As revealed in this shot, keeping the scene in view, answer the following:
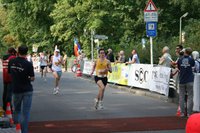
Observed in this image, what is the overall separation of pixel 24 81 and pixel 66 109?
20.1 feet

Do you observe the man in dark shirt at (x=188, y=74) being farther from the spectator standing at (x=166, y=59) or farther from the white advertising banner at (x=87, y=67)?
the white advertising banner at (x=87, y=67)

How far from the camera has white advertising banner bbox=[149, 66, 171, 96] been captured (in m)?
17.9

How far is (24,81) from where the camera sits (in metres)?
9.38

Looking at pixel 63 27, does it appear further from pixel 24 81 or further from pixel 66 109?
pixel 24 81

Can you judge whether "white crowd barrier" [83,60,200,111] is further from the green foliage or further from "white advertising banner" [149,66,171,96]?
the green foliage

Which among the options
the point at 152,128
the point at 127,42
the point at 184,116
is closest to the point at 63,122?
the point at 152,128

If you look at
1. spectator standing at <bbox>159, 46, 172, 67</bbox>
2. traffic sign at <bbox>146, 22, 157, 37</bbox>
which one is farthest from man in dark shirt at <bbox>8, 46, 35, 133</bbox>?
traffic sign at <bbox>146, 22, 157, 37</bbox>

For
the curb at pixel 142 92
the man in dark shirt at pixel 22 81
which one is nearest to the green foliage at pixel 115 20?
the curb at pixel 142 92

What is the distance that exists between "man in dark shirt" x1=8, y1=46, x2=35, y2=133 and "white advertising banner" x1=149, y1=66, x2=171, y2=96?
9062 millimetres

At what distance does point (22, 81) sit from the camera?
9.37 m

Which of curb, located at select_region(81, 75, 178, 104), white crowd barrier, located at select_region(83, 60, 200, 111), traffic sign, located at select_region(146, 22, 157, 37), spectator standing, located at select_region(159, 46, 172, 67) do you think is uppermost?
traffic sign, located at select_region(146, 22, 157, 37)

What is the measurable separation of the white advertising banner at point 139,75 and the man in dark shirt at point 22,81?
36.7ft

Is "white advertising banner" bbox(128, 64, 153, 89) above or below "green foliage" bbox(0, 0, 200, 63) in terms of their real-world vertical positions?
below

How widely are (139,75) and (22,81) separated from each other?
1269cm
